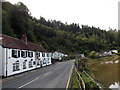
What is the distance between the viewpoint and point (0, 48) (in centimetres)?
2239

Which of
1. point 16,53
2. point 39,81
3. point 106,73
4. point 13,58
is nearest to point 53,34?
point 106,73

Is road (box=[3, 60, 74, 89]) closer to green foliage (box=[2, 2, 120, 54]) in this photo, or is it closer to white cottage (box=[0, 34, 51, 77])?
white cottage (box=[0, 34, 51, 77])

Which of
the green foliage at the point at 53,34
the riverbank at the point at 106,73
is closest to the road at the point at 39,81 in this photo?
the riverbank at the point at 106,73

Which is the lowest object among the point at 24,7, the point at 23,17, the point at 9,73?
the point at 9,73

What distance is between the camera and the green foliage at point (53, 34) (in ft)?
163

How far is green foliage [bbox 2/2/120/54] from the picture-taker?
1959 inches

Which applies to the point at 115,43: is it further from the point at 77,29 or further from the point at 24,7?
the point at 24,7

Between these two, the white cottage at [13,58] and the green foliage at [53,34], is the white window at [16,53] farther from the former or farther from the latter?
the green foliage at [53,34]

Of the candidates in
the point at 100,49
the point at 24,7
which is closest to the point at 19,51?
the point at 24,7

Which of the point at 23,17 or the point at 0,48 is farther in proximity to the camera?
the point at 23,17

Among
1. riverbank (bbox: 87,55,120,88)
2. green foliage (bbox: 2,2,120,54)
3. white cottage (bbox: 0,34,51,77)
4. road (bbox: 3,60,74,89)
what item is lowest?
riverbank (bbox: 87,55,120,88)

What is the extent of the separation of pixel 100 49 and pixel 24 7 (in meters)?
98.8

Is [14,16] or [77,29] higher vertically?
[77,29]

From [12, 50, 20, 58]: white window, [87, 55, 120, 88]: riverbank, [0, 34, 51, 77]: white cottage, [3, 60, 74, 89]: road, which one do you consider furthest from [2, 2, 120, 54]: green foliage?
[87, 55, 120, 88]: riverbank
